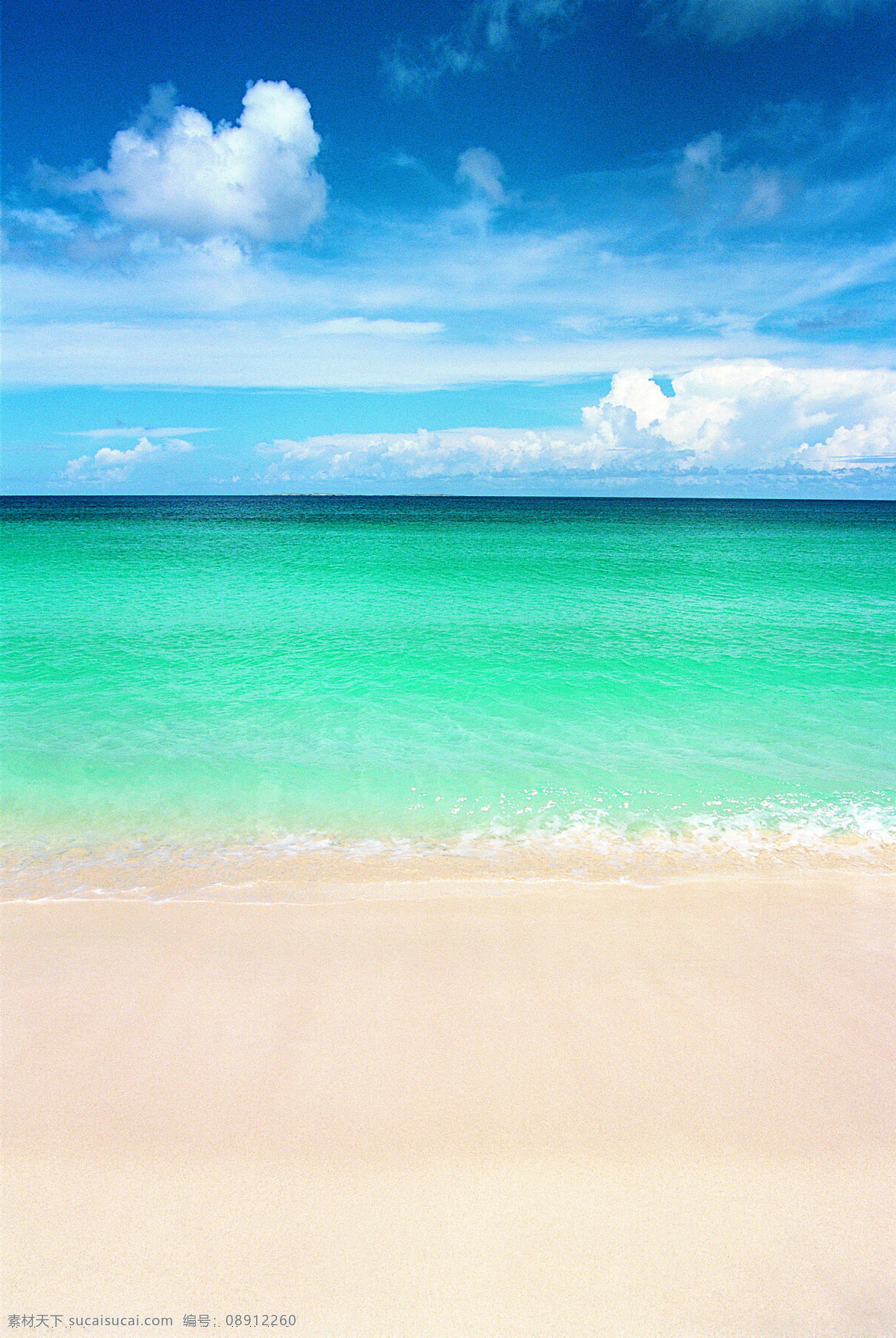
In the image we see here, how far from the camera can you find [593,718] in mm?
10477

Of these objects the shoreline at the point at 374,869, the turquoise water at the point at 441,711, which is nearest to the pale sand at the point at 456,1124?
the shoreline at the point at 374,869

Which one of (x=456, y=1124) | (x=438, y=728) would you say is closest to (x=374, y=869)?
(x=456, y=1124)

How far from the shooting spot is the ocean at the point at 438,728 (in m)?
6.92

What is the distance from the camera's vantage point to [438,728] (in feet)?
33.1

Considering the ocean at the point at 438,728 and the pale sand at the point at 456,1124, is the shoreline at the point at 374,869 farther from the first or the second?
the pale sand at the point at 456,1124

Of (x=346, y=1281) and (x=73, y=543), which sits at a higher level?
(x=73, y=543)

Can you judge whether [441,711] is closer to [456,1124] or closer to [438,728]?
[438,728]

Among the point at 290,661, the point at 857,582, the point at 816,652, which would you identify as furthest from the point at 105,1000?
the point at 857,582

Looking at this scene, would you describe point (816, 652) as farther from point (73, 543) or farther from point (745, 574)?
point (73, 543)

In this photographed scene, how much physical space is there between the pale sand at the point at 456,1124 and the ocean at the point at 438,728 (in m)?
1.50

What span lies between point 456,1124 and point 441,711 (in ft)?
24.9

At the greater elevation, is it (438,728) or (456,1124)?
(438,728)

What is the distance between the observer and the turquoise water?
7.43 m

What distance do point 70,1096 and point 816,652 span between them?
1541 cm
